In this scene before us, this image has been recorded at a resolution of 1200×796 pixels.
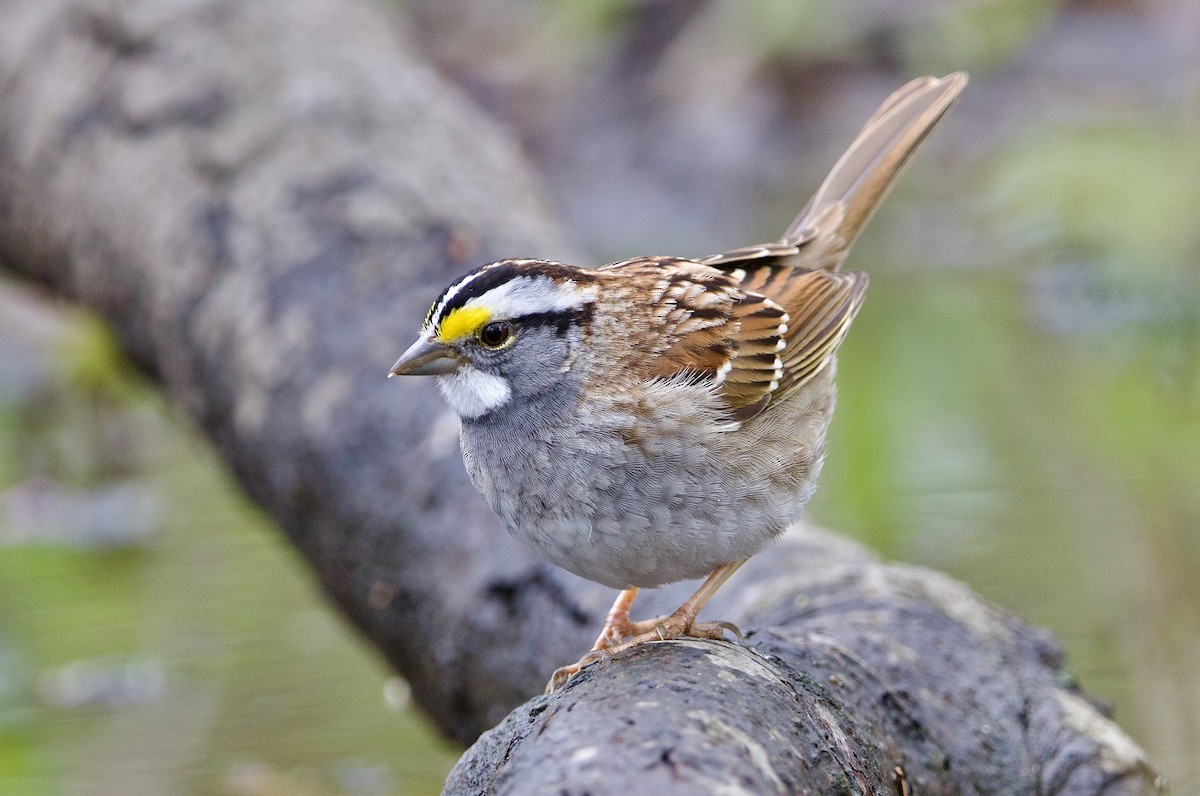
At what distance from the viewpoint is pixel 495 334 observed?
11.0 feet

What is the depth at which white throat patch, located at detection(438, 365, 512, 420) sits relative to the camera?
11.0 ft

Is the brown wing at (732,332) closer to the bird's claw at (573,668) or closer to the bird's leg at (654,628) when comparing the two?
the bird's leg at (654,628)

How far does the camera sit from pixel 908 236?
9.84m

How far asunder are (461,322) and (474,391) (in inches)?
6.7

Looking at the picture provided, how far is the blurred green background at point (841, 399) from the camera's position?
505 centimetres

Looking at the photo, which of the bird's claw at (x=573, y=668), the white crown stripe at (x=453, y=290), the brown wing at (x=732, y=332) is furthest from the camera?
the brown wing at (x=732, y=332)

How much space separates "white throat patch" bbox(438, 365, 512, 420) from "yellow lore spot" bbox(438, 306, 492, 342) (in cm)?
10

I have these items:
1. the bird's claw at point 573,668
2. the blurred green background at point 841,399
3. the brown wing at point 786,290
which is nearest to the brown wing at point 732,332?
the brown wing at point 786,290

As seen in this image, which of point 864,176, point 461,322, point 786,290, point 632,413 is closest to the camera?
point 632,413

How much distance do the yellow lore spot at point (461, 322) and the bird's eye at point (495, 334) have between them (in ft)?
0.08

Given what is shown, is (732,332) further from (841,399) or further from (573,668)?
(841,399)

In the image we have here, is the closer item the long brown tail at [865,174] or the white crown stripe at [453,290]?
the white crown stripe at [453,290]

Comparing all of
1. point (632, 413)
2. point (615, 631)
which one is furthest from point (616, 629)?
point (632, 413)

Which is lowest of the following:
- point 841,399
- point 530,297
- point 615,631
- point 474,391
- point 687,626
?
point 841,399
